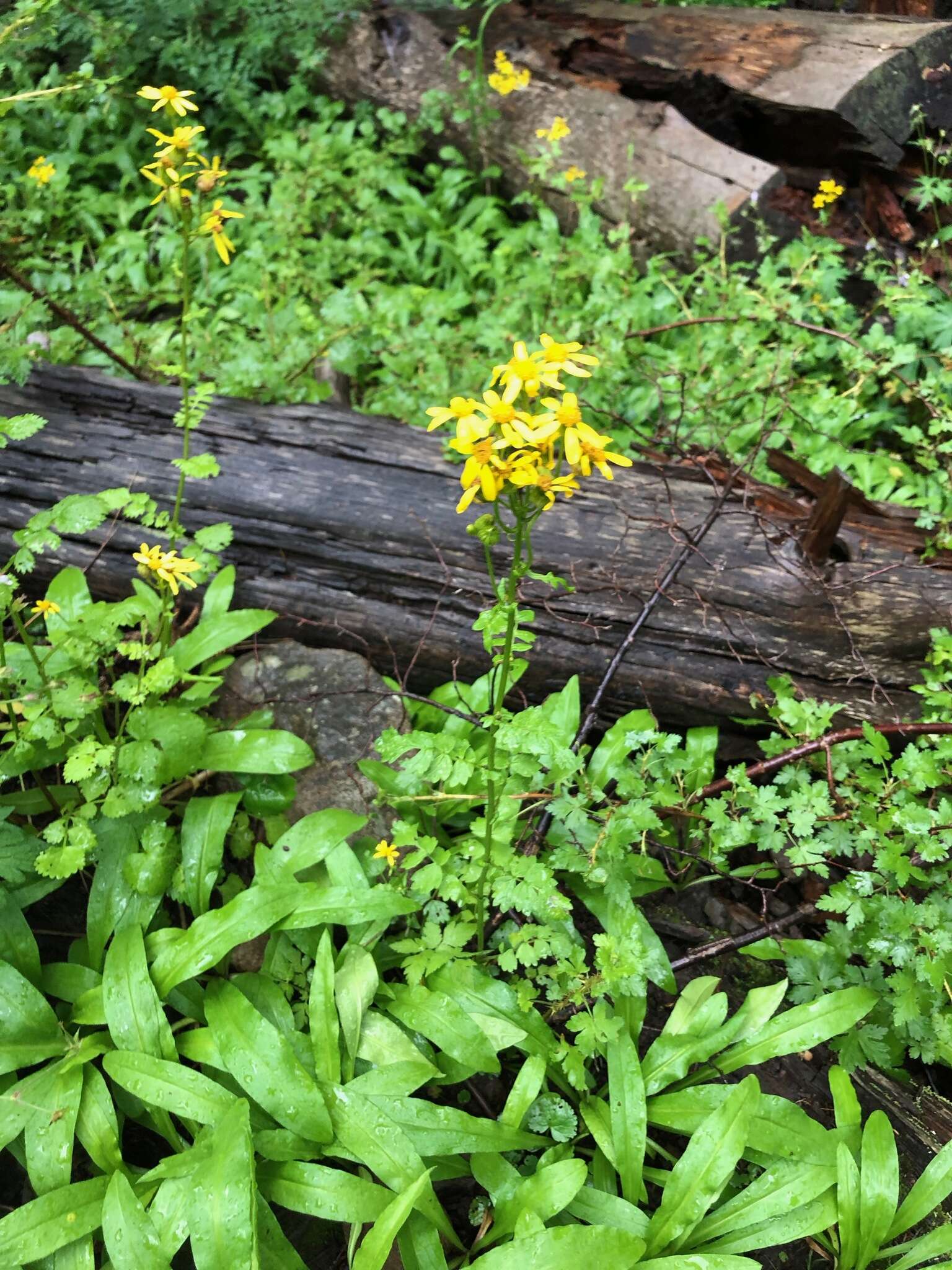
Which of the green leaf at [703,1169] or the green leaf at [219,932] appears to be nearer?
the green leaf at [703,1169]

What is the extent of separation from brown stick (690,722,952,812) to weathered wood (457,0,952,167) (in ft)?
8.98

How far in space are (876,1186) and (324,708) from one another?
161 cm

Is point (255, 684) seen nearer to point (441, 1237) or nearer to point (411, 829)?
point (411, 829)

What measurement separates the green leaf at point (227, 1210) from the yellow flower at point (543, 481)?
3.99 feet

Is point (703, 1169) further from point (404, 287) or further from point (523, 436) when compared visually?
point (404, 287)

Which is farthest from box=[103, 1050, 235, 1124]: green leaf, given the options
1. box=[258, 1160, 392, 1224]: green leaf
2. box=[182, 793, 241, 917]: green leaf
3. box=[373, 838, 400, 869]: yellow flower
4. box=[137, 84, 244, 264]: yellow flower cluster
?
box=[137, 84, 244, 264]: yellow flower cluster

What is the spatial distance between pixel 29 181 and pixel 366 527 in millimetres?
2761

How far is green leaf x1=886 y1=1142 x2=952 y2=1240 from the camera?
1573 mm

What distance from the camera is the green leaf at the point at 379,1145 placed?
150 centimetres

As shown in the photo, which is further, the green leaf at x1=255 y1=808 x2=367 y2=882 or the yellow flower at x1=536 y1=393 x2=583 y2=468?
the green leaf at x1=255 y1=808 x2=367 y2=882

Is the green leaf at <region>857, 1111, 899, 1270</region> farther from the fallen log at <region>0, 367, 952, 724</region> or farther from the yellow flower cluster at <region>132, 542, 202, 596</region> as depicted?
the yellow flower cluster at <region>132, 542, 202, 596</region>

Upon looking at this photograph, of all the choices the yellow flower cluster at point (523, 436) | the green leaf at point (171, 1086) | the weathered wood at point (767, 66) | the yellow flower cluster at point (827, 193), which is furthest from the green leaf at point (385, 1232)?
the weathered wood at point (767, 66)

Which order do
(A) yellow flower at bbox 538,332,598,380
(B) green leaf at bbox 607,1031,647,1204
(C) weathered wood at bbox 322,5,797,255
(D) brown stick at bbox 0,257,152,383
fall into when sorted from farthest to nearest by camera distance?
(C) weathered wood at bbox 322,5,797,255 < (D) brown stick at bbox 0,257,152,383 < (B) green leaf at bbox 607,1031,647,1204 < (A) yellow flower at bbox 538,332,598,380

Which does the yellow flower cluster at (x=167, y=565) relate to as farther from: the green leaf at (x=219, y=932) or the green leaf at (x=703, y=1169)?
the green leaf at (x=703, y=1169)
